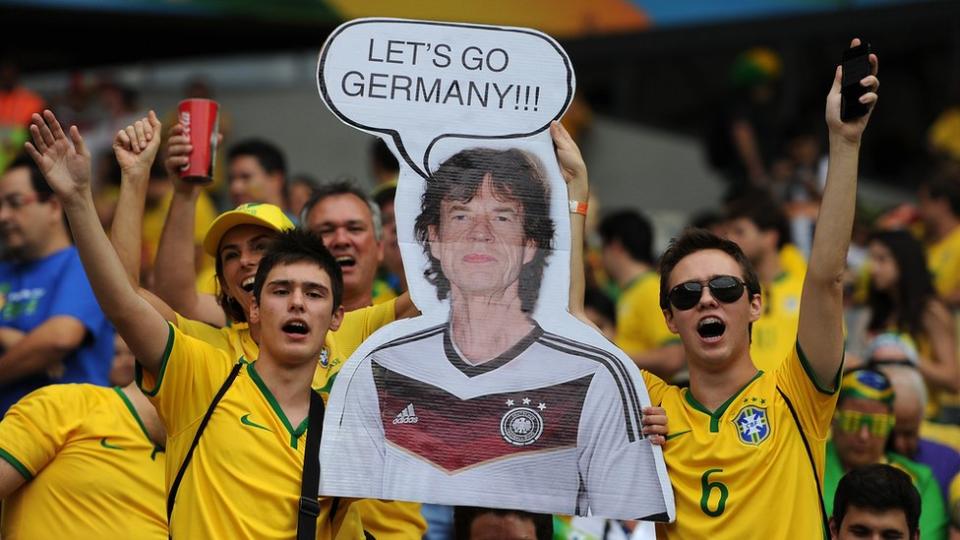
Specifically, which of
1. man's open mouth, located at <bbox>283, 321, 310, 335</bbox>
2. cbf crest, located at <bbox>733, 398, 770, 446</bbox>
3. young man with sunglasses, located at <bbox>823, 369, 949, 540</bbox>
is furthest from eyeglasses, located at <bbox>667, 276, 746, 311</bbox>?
young man with sunglasses, located at <bbox>823, 369, 949, 540</bbox>

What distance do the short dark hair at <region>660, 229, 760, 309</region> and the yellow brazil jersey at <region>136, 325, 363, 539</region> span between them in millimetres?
1236

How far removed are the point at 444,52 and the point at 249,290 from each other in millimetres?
1060

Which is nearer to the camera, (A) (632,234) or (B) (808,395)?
(B) (808,395)

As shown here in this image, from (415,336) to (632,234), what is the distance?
4.04m

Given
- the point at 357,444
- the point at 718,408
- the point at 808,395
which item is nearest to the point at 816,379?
the point at 808,395

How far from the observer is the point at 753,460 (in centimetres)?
447

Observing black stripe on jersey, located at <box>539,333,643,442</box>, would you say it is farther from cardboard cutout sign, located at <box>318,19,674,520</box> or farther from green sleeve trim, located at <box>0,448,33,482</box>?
green sleeve trim, located at <box>0,448,33,482</box>

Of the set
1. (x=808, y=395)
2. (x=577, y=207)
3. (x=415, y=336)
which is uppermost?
(x=577, y=207)

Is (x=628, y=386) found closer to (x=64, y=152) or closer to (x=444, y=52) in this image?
(x=444, y=52)

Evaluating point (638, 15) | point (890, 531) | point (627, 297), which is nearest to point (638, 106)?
point (638, 15)

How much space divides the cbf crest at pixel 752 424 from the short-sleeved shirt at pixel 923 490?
62.4 inches

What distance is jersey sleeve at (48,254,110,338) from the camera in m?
6.14

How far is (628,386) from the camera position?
452 cm

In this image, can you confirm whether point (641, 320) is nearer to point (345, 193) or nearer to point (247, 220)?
point (345, 193)
